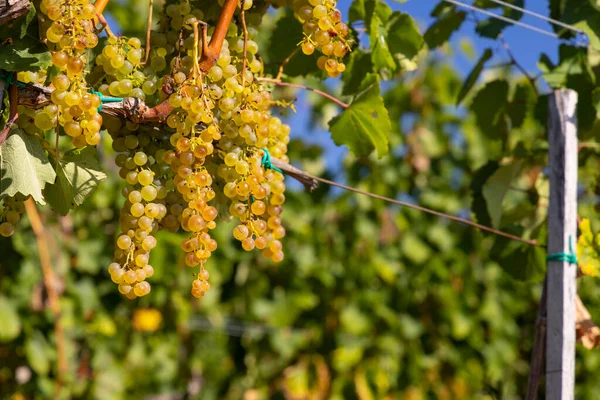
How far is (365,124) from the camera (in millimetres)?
1414

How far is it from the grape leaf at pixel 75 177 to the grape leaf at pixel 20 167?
50mm

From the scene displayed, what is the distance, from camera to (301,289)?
3.86 meters

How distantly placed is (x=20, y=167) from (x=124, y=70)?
0.20m

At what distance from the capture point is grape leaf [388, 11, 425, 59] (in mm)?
1573

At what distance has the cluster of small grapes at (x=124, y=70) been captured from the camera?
1.07 meters

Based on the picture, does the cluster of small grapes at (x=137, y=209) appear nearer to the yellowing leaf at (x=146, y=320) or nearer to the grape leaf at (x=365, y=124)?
the grape leaf at (x=365, y=124)

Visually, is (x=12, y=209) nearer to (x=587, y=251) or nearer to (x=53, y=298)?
(x=587, y=251)

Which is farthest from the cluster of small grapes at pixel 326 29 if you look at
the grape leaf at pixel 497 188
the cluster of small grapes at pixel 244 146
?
the grape leaf at pixel 497 188

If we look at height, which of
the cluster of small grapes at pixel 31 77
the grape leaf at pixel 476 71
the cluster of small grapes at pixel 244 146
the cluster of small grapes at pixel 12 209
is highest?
the grape leaf at pixel 476 71

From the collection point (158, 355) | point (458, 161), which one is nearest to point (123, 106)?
point (158, 355)

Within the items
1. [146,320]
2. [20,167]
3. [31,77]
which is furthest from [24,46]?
[146,320]

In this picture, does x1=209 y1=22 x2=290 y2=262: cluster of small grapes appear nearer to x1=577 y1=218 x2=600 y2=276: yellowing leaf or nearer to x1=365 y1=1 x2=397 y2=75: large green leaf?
x1=365 y1=1 x2=397 y2=75: large green leaf

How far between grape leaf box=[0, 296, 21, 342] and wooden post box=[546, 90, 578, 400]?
6.75ft

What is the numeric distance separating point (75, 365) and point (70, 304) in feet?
0.86
